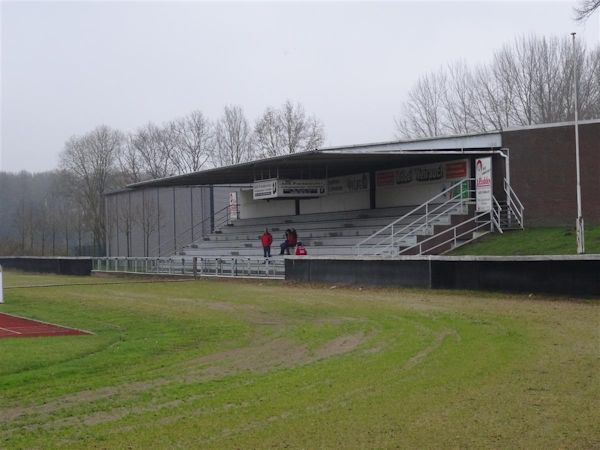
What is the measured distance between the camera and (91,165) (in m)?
82.2

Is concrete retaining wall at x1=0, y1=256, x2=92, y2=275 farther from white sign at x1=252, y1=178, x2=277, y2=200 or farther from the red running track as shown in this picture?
the red running track

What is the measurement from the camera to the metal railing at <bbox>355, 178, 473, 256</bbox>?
106 ft

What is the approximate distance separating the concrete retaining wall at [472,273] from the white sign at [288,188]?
975cm

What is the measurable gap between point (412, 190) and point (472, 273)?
15.3 meters

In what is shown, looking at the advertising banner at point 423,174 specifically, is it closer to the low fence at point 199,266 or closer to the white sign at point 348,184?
the white sign at point 348,184

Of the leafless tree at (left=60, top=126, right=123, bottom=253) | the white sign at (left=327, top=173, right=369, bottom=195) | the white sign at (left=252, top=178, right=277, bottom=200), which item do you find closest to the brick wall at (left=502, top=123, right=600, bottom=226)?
the white sign at (left=327, top=173, right=369, bottom=195)

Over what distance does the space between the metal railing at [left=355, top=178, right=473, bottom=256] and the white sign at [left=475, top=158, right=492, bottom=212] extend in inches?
28.7

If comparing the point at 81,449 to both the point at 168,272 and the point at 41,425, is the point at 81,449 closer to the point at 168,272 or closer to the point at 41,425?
the point at 41,425

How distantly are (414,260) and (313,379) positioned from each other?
15.5m

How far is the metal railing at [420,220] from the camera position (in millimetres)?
32219

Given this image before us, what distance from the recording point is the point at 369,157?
33875mm

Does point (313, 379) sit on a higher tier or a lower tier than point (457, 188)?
lower

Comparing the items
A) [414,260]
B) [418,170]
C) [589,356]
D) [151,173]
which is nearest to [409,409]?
[589,356]

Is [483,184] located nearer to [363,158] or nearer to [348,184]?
[363,158]
